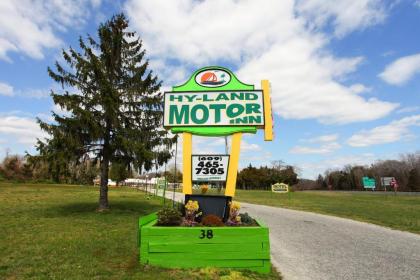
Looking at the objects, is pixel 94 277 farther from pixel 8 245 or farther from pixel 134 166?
pixel 134 166

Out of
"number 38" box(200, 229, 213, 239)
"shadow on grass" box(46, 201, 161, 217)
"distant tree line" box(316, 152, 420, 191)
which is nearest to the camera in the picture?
"number 38" box(200, 229, 213, 239)

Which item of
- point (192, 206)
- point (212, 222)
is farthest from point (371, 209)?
point (212, 222)

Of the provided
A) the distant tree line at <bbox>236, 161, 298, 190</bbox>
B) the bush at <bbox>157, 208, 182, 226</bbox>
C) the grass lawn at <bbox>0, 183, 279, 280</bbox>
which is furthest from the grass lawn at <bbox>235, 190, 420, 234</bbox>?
the distant tree line at <bbox>236, 161, 298, 190</bbox>

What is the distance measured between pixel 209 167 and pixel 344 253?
393 centimetres

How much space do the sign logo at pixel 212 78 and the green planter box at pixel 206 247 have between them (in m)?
4.18

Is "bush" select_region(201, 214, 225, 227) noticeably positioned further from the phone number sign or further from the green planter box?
the phone number sign

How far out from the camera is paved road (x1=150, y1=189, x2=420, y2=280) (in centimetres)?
571

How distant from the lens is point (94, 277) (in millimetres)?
5203

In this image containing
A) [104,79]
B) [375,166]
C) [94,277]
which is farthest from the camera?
[375,166]

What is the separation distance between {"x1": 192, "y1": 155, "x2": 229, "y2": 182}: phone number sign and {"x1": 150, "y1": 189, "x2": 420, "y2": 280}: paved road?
2.40 metres

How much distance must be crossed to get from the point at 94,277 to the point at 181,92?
507 cm

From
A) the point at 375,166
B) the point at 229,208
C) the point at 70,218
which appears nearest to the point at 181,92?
the point at 229,208

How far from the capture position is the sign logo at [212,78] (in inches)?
336

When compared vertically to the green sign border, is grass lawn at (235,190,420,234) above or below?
below
